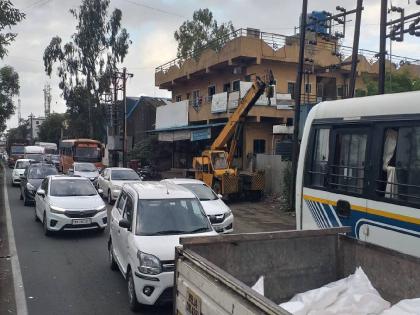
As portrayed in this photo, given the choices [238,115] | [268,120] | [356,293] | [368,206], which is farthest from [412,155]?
[268,120]

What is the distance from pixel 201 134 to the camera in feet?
85.1

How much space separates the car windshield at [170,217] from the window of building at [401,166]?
296cm

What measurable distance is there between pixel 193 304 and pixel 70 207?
9.18 m

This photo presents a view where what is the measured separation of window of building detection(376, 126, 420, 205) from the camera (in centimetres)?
570

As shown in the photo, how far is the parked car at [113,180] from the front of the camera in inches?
763

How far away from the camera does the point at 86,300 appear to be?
7.26 m

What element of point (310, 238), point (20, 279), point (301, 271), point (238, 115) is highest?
point (238, 115)

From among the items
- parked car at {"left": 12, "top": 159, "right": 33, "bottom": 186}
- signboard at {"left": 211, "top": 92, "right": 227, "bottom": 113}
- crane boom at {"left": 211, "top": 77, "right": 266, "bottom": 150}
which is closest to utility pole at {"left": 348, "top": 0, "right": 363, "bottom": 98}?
crane boom at {"left": 211, "top": 77, "right": 266, "bottom": 150}

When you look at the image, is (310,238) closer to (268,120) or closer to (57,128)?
(268,120)

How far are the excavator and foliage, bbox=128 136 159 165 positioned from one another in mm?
15139

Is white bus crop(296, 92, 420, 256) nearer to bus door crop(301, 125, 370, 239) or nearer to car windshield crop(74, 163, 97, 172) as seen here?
bus door crop(301, 125, 370, 239)

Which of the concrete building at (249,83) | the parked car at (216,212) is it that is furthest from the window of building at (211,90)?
the parked car at (216,212)

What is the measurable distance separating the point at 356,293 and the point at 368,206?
2.24 m

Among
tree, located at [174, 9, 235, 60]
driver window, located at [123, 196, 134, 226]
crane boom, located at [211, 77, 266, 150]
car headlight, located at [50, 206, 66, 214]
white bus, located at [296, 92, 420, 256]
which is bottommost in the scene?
car headlight, located at [50, 206, 66, 214]
